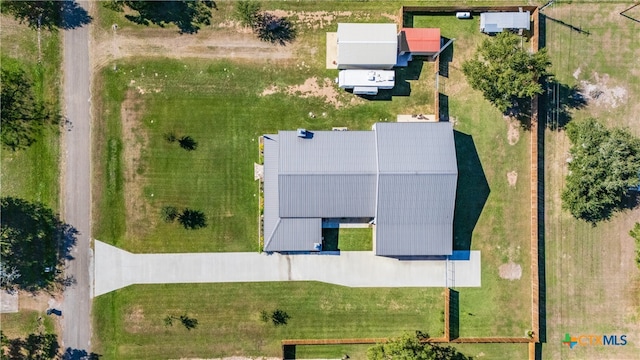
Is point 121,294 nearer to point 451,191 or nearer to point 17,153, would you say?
point 17,153

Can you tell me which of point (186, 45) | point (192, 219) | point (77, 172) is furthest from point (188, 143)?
point (77, 172)

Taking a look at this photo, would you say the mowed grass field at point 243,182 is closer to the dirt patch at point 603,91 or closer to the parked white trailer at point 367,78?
the parked white trailer at point 367,78

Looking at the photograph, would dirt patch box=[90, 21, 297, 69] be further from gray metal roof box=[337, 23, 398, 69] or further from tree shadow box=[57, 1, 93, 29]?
gray metal roof box=[337, 23, 398, 69]

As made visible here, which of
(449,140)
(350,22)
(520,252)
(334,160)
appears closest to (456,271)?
(520,252)

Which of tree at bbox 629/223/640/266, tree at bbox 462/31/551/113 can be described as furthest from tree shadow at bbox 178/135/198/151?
tree at bbox 629/223/640/266

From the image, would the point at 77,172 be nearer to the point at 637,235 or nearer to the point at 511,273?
the point at 511,273
